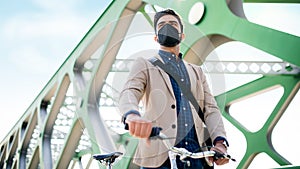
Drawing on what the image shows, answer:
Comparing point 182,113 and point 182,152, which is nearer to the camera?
point 182,152

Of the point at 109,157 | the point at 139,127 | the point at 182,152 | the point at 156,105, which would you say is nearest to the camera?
the point at 139,127

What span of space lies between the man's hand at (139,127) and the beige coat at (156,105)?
4.7 inches

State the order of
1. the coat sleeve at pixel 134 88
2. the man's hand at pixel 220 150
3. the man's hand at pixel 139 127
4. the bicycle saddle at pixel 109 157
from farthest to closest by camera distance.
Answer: the bicycle saddle at pixel 109 157 < the man's hand at pixel 220 150 < the coat sleeve at pixel 134 88 < the man's hand at pixel 139 127

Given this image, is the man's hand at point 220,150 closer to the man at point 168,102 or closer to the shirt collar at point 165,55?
the man at point 168,102

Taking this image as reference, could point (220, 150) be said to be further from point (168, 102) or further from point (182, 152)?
point (168, 102)

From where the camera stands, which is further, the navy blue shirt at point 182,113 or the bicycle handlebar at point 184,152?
the navy blue shirt at point 182,113

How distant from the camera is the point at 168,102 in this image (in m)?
1.99

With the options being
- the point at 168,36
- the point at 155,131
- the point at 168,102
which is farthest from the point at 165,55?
the point at 155,131

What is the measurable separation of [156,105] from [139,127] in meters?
0.29

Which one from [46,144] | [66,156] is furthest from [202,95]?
[46,144]

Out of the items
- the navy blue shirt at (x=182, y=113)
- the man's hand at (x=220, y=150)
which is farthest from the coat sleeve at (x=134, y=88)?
the man's hand at (x=220, y=150)

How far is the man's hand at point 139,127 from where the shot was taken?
171cm

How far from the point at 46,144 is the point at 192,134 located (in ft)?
44.3

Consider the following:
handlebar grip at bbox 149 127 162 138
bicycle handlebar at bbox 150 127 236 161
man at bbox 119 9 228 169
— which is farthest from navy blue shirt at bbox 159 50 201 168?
handlebar grip at bbox 149 127 162 138
